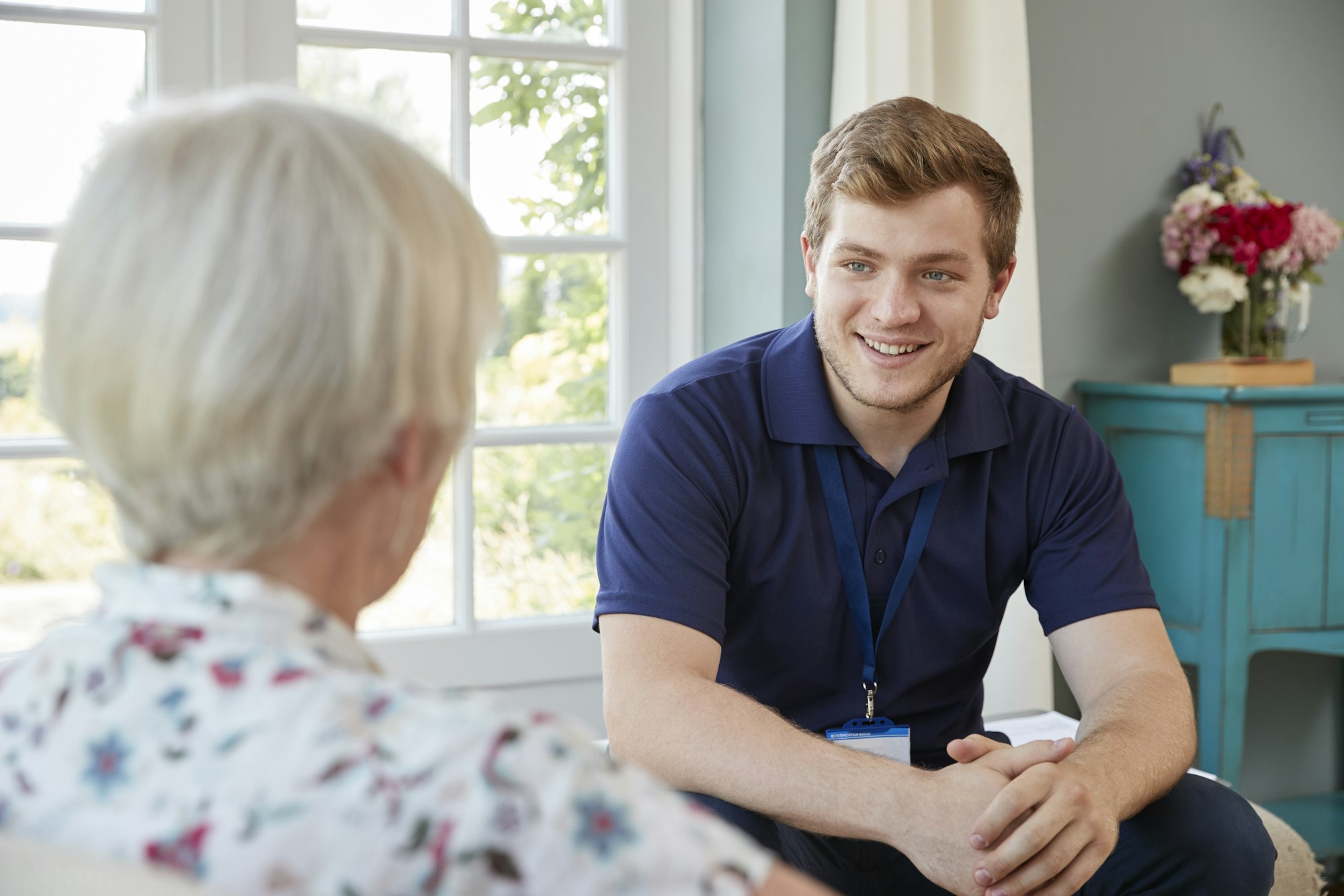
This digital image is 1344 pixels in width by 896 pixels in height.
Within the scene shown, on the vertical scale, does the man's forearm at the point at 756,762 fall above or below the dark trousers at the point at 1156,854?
above

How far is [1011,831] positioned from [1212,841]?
36 cm

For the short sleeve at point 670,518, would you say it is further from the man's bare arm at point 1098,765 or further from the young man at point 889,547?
the man's bare arm at point 1098,765

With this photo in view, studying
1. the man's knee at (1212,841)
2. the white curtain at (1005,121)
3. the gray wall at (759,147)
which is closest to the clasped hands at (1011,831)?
Answer: the man's knee at (1212,841)

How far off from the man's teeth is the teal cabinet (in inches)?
42.6

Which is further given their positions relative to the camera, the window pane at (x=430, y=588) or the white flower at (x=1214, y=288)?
the white flower at (x=1214, y=288)

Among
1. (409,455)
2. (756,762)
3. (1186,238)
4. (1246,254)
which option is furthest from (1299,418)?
(409,455)

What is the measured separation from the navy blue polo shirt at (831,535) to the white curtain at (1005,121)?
0.66 m

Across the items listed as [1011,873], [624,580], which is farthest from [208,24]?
[1011,873]

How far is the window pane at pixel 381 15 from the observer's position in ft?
7.61

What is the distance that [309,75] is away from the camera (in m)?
2.33

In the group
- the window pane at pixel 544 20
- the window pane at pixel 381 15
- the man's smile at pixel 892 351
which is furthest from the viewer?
the window pane at pixel 544 20

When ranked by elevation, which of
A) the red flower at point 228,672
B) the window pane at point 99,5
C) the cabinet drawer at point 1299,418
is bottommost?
the red flower at point 228,672

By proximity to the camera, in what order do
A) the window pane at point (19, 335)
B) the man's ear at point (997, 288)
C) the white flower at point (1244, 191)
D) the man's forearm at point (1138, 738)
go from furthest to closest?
the white flower at point (1244, 191)
the window pane at point (19, 335)
the man's ear at point (997, 288)
the man's forearm at point (1138, 738)

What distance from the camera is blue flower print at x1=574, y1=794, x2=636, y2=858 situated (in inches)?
23.5
